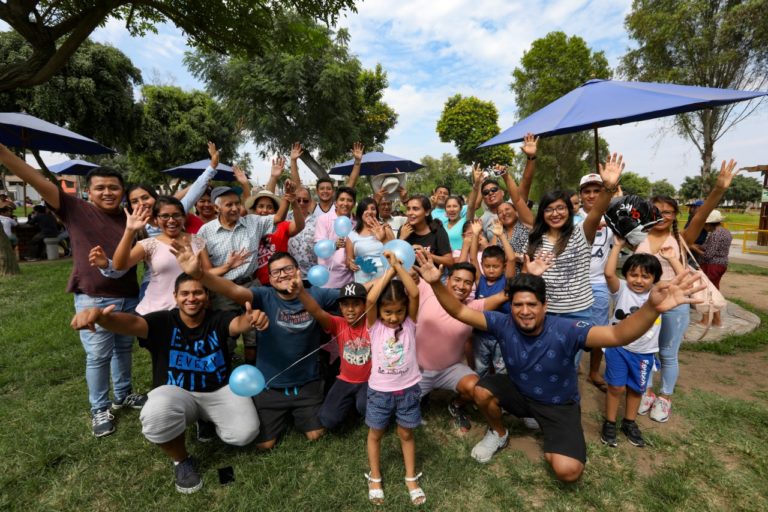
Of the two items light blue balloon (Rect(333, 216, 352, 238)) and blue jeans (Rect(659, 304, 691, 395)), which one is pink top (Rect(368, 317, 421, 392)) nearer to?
light blue balloon (Rect(333, 216, 352, 238))

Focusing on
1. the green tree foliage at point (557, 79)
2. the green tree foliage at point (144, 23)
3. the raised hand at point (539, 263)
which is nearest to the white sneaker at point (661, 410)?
the raised hand at point (539, 263)

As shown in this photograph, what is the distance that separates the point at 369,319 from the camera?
110 inches

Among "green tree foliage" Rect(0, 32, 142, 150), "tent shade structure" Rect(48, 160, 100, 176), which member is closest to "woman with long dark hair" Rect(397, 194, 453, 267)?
"green tree foliage" Rect(0, 32, 142, 150)

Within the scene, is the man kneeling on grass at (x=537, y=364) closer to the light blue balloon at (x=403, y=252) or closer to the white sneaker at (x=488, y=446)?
the white sneaker at (x=488, y=446)

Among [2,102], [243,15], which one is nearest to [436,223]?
[243,15]

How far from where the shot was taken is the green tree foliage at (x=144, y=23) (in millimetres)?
5484

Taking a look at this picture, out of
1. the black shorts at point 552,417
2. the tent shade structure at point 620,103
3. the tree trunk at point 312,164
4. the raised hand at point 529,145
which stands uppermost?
the tree trunk at point 312,164

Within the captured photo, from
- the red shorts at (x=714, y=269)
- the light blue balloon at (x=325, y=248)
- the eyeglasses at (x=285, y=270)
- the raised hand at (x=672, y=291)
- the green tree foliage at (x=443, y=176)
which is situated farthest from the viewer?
the green tree foliage at (x=443, y=176)

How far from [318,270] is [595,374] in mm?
3204

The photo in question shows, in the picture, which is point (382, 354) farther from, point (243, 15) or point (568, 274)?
point (243, 15)

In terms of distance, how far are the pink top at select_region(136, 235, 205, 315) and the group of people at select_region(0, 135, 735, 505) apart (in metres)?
0.01

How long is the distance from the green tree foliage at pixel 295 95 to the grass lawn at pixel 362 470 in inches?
621

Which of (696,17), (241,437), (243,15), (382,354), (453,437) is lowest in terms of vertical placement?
(453,437)

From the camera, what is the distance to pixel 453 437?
309 centimetres
